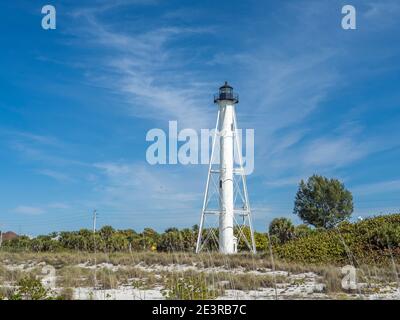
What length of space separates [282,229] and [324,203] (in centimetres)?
1544

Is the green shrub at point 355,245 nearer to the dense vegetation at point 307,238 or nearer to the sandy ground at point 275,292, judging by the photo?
the dense vegetation at point 307,238

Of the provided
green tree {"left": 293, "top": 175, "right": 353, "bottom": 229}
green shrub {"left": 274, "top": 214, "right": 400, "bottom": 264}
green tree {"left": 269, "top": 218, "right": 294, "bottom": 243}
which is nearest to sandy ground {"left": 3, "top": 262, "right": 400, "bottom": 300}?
green shrub {"left": 274, "top": 214, "right": 400, "bottom": 264}

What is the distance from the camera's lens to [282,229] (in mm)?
35406

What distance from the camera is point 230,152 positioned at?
30234 millimetres

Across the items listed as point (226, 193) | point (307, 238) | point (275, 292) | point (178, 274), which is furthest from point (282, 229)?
point (275, 292)

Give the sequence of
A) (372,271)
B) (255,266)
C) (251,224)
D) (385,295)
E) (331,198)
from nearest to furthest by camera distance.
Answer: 1. (385,295)
2. (372,271)
3. (255,266)
4. (251,224)
5. (331,198)

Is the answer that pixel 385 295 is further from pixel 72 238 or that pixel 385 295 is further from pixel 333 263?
pixel 72 238

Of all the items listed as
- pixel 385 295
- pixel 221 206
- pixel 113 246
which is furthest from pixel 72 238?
pixel 385 295

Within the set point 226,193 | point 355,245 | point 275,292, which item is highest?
point 226,193

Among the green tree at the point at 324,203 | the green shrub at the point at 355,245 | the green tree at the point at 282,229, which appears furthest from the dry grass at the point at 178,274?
the green tree at the point at 324,203

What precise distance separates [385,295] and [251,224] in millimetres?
20235

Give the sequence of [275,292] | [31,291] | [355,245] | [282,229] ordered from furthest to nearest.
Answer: [282,229] < [355,245] < [275,292] < [31,291]

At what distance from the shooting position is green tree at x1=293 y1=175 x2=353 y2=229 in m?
48.7

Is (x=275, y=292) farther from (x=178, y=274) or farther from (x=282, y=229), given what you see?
(x=282, y=229)
